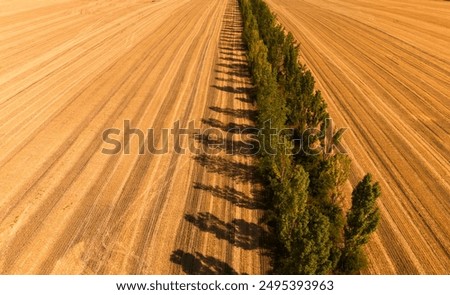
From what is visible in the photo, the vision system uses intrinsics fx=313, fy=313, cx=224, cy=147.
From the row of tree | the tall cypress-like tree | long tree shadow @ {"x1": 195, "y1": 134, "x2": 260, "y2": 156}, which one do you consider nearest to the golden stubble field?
long tree shadow @ {"x1": 195, "y1": 134, "x2": 260, "y2": 156}

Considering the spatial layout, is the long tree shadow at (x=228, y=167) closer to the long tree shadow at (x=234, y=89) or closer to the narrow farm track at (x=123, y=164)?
the narrow farm track at (x=123, y=164)

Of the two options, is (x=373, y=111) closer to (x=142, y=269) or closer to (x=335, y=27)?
(x=142, y=269)

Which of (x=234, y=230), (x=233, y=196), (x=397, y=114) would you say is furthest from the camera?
(x=397, y=114)

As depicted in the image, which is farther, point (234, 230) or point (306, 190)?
point (306, 190)

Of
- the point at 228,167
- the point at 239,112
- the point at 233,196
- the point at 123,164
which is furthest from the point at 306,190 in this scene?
the point at 239,112

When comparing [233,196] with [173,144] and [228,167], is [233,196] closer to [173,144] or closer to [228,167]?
[228,167]

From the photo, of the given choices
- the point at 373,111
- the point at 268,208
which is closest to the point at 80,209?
the point at 268,208

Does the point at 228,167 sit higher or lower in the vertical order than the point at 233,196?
higher
